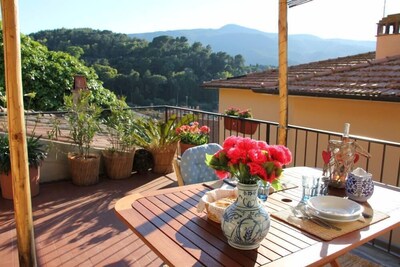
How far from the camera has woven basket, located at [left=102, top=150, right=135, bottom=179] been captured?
4.41 meters

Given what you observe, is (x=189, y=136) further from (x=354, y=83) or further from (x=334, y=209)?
(x=334, y=209)

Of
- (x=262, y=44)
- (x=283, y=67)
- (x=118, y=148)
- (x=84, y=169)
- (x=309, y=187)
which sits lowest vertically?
(x=84, y=169)

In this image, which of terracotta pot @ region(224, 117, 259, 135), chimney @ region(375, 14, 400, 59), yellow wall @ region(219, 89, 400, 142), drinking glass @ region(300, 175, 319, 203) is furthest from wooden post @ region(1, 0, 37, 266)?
chimney @ region(375, 14, 400, 59)

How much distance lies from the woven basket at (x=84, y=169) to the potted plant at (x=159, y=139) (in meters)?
0.67

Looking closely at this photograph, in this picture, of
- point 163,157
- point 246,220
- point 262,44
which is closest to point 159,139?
point 163,157

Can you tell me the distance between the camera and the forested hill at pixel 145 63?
51.9ft

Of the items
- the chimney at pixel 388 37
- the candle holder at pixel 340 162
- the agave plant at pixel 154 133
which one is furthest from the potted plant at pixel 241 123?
the chimney at pixel 388 37

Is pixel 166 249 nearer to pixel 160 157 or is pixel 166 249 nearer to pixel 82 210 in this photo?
pixel 82 210

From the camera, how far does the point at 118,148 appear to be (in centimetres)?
452

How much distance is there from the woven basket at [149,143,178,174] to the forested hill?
35.7 feet

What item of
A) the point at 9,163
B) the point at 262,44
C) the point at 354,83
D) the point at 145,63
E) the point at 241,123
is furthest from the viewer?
the point at 262,44

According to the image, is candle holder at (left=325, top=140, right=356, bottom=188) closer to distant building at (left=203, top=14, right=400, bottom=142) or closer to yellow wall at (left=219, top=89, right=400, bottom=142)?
distant building at (left=203, top=14, right=400, bottom=142)

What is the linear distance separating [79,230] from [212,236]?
6.68ft

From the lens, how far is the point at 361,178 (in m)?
1.73
